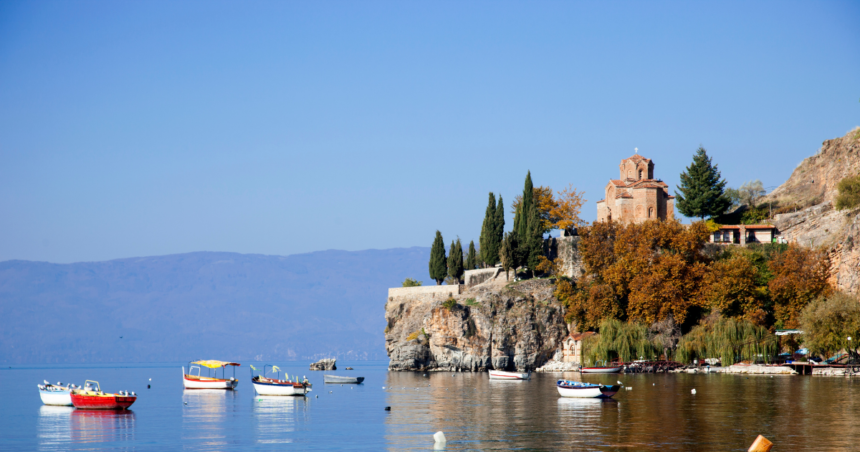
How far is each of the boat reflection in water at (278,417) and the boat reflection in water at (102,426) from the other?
6.00 metres

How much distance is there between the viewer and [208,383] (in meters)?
68.6

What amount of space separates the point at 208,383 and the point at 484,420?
3799 centimetres

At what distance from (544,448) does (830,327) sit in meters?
40.6

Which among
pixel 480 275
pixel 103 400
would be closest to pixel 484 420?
pixel 103 400

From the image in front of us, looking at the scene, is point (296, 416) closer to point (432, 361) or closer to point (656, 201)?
point (432, 361)

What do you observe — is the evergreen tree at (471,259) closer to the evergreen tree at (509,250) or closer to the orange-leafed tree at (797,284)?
the evergreen tree at (509,250)

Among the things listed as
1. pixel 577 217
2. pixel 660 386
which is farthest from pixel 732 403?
pixel 577 217

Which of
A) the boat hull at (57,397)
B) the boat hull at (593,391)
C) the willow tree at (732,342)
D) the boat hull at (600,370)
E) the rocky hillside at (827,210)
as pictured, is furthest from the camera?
the boat hull at (600,370)

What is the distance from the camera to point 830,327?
196 ft

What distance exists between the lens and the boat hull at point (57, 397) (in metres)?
51.9

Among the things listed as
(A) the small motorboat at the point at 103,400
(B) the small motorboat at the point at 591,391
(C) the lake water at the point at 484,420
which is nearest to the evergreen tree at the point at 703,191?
(C) the lake water at the point at 484,420

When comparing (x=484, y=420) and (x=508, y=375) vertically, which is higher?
(x=484, y=420)

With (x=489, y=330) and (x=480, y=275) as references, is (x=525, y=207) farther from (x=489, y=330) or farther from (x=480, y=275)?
(x=489, y=330)

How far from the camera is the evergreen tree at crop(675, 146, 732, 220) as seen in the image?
8675cm
